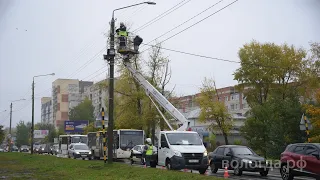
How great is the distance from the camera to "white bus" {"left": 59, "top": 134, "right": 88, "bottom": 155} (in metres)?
→ 55.6

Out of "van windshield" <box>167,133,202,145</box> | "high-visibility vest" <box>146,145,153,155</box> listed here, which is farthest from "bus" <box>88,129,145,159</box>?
"van windshield" <box>167,133,202,145</box>

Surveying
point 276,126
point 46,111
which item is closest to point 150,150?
point 276,126

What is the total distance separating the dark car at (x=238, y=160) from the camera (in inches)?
789

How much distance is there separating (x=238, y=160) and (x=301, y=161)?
4.55 m

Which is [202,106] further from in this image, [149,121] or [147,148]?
[147,148]

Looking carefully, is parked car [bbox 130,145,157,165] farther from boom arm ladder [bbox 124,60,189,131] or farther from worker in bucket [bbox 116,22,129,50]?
worker in bucket [bbox 116,22,129,50]

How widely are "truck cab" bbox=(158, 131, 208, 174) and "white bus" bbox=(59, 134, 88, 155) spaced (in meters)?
34.5

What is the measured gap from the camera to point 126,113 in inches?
2082

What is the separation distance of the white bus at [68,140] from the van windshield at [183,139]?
34.7 metres

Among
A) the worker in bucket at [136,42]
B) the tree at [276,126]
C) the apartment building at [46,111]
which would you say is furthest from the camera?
the apartment building at [46,111]

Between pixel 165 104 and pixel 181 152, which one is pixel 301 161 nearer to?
pixel 181 152

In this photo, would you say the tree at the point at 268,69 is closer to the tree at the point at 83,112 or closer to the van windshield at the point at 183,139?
the van windshield at the point at 183,139

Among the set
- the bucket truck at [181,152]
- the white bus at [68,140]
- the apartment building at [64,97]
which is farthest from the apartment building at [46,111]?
the bucket truck at [181,152]

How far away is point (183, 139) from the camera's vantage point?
21859 millimetres
